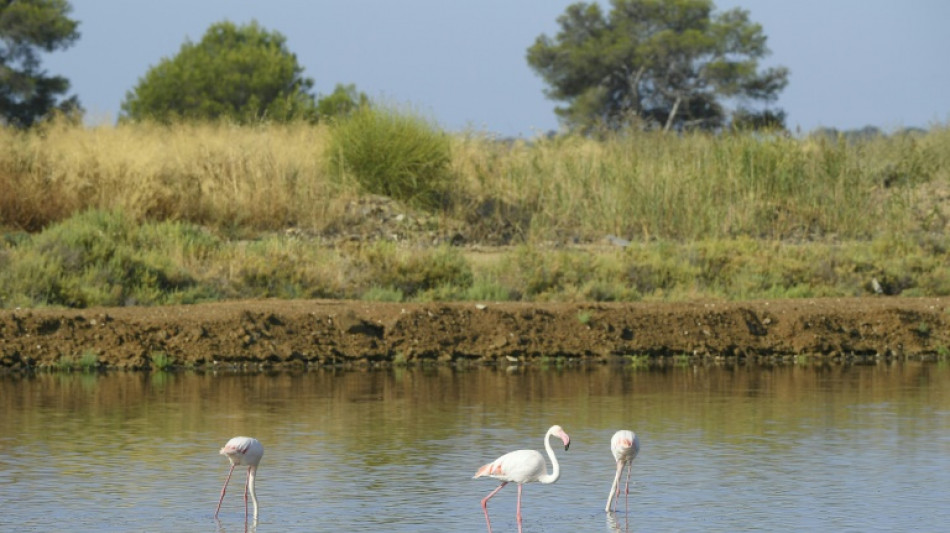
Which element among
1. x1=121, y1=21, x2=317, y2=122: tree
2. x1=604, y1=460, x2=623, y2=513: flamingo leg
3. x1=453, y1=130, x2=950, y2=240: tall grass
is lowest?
x1=604, y1=460, x2=623, y2=513: flamingo leg

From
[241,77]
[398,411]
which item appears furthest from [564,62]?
[398,411]

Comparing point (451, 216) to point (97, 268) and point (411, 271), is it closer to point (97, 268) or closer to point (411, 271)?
point (411, 271)

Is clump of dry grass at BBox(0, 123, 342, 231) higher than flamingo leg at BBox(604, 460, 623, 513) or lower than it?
higher

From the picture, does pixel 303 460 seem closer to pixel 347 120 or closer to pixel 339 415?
pixel 339 415

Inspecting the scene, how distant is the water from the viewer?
9867 millimetres

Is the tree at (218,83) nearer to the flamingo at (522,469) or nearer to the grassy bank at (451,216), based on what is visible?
the grassy bank at (451,216)

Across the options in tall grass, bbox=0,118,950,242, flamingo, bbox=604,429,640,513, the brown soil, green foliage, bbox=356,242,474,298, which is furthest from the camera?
tall grass, bbox=0,118,950,242

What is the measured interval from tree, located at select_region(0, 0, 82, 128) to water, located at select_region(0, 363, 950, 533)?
37216mm

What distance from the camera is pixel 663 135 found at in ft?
103

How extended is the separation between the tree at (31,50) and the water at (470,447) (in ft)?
122

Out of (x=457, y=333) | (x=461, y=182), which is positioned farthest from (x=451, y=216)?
(x=457, y=333)

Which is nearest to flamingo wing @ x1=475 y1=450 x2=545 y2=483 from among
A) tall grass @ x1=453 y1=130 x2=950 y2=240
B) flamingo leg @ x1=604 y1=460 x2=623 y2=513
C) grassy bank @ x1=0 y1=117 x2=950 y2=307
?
flamingo leg @ x1=604 y1=460 x2=623 y2=513

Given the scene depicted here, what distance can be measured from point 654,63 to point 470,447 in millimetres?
49345

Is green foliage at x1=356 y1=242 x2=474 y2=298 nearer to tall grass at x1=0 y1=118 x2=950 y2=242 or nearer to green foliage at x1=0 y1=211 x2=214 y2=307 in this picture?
green foliage at x1=0 y1=211 x2=214 y2=307
